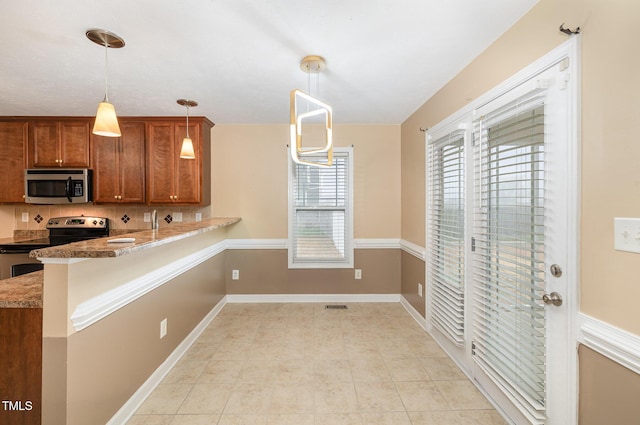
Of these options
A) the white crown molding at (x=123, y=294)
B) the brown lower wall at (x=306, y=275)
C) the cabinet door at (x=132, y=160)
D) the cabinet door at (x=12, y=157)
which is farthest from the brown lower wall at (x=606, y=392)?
the cabinet door at (x=12, y=157)

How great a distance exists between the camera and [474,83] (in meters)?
2.18

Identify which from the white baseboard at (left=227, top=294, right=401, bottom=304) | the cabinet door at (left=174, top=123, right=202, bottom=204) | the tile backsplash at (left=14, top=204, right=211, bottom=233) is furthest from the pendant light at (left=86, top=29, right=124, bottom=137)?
the white baseboard at (left=227, top=294, right=401, bottom=304)

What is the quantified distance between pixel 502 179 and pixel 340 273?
2.53 meters

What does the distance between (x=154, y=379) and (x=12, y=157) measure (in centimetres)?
347

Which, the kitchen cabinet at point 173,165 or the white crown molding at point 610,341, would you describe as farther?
the kitchen cabinet at point 173,165

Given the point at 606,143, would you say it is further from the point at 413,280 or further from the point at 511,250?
the point at 413,280

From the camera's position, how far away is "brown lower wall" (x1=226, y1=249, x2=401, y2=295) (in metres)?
3.97

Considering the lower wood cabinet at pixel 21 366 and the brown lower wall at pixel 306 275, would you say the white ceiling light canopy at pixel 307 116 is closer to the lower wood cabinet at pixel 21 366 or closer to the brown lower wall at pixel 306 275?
the lower wood cabinet at pixel 21 366

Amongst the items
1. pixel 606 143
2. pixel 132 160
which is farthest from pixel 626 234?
pixel 132 160

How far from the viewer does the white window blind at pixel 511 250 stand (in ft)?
5.07

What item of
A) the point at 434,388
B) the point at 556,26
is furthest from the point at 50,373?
the point at 556,26

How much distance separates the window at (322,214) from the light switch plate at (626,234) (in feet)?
9.46

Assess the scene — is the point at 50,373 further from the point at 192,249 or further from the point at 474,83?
the point at 474,83

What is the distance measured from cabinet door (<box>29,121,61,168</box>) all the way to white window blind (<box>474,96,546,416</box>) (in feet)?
15.1
